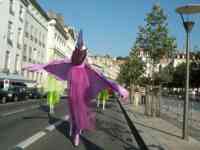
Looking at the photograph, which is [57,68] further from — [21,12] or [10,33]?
[21,12]

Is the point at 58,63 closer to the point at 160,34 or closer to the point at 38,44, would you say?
the point at 160,34

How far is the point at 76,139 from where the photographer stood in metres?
10.0

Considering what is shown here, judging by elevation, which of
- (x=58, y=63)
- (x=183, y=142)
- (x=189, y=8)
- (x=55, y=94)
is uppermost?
(x=189, y=8)

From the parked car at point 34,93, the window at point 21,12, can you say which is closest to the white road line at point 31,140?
the parked car at point 34,93

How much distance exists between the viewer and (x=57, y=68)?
1071 cm

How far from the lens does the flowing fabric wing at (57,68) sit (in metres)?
10.6

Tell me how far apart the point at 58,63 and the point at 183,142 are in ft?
13.8

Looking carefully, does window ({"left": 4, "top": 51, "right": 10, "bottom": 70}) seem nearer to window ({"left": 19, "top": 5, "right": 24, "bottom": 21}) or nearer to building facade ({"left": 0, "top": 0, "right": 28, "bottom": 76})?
building facade ({"left": 0, "top": 0, "right": 28, "bottom": 76})

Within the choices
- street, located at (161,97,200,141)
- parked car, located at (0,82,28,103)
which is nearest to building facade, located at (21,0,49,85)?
parked car, located at (0,82,28,103)

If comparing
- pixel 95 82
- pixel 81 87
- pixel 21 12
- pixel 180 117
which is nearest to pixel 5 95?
pixel 180 117

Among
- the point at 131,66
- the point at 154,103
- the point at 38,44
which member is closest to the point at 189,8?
the point at 154,103

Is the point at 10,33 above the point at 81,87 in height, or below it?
above

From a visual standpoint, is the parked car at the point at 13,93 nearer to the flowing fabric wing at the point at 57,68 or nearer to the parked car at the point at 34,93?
the parked car at the point at 34,93

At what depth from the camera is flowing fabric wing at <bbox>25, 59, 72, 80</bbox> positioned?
10559mm
